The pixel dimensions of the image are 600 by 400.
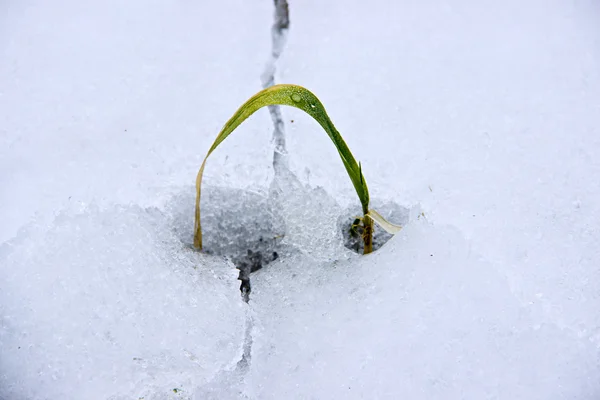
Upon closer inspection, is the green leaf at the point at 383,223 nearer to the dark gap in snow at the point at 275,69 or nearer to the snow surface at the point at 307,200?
the snow surface at the point at 307,200

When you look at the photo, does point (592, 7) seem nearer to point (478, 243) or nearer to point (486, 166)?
point (486, 166)

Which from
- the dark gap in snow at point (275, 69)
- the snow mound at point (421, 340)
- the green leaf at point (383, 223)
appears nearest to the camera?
the snow mound at point (421, 340)

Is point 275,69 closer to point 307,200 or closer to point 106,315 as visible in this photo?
point 307,200

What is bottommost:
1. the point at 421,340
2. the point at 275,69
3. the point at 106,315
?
the point at 106,315

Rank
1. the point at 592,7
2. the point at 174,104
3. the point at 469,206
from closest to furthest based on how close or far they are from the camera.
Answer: the point at 469,206
the point at 174,104
the point at 592,7

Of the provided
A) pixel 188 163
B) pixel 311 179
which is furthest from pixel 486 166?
pixel 188 163

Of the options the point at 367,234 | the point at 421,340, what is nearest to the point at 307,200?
the point at 367,234

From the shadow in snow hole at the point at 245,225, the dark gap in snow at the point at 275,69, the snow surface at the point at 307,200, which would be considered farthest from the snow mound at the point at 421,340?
the dark gap in snow at the point at 275,69
